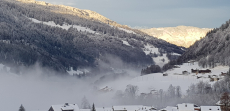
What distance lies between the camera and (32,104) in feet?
602

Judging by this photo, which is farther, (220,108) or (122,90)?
(122,90)

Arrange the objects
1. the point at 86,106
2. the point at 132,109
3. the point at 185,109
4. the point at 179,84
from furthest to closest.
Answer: the point at 179,84 < the point at 86,106 < the point at 132,109 < the point at 185,109

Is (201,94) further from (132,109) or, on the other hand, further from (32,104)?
(32,104)

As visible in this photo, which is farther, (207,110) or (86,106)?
(86,106)

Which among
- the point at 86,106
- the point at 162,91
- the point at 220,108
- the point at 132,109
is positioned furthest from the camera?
the point at 162,91

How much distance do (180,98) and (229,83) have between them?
17.4 m

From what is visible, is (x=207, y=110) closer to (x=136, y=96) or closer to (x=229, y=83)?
(x=229, y=83)

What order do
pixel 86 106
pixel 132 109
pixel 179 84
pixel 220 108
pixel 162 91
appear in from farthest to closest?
pixel 179 84
pixel 162 91
pixel 86 106
pixel 132 109
pixel 220 108

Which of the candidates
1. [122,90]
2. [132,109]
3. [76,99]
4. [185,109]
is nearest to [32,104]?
[76,99]

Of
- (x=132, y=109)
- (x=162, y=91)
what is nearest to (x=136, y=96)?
(x=162, y=91)

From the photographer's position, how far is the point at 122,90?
18988cm

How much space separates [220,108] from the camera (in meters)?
108

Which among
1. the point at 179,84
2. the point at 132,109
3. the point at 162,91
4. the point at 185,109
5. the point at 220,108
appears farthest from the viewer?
the point at 179,84

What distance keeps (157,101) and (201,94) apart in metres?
15.6
